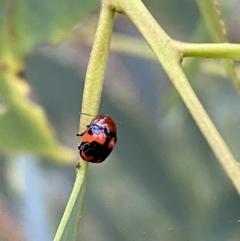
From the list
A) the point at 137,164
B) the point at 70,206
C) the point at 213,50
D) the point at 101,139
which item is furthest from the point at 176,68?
the point at 137,164

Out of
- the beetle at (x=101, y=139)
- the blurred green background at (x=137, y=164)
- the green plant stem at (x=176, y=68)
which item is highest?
the blurred green background at (x=137, y=164)

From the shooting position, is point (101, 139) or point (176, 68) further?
point (101, 139)

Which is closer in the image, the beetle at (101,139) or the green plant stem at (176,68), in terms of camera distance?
the green plant stem at (176,68)

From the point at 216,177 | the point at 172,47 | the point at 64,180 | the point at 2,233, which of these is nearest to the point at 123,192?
the point at 64,180

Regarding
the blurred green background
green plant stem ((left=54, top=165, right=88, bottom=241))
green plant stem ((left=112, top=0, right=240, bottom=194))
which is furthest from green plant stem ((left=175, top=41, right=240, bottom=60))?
the blurred green background

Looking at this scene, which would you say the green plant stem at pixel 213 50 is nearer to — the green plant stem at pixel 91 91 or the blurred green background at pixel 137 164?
the green plant stem at pixel 91 91

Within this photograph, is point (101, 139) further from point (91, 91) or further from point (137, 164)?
point (137, 164)

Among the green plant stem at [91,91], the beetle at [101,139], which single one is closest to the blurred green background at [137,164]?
the beetle at [101,139]

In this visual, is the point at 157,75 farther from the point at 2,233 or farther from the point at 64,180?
the point at 2,233
